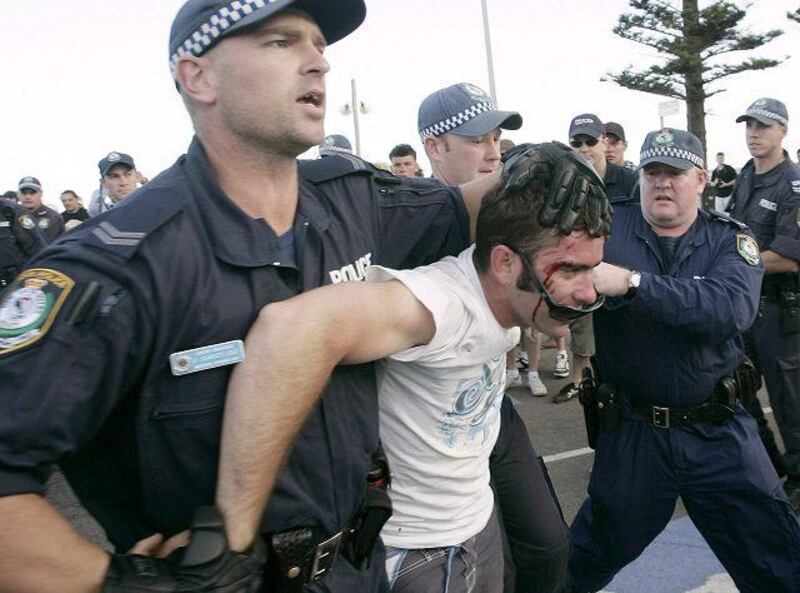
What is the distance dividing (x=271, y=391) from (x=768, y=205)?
4.21 metres

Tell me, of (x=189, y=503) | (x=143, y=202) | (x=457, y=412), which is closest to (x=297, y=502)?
(x=189, y=503)

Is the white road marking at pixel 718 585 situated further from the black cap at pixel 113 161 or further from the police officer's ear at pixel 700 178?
the black cap at pixel 113 161

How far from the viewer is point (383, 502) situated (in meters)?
1.62

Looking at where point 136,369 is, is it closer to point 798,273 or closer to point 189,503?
point 189,503

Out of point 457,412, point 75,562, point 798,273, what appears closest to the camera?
point 75,562

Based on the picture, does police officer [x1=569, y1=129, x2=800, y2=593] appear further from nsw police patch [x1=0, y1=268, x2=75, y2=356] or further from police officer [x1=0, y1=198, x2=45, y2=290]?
police officer [x1=0, y1=198, x2=45, y2=290]

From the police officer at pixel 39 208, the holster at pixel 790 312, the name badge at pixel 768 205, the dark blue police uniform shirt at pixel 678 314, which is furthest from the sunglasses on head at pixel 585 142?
the police officer at pixel 39 208

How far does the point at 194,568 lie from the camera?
1228mm

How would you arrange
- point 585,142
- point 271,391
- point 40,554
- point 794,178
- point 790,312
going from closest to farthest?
point 40,554
point 271,391
point 790,312
point 794,178
point 585,142

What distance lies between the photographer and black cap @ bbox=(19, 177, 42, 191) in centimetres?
1095

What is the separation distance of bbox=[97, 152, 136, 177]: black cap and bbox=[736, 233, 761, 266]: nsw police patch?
218 inches

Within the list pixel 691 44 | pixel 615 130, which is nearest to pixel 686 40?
pixel 691 44

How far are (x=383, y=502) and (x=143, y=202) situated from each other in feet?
2.67

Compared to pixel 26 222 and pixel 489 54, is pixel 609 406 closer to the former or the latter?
pixel 26 222
